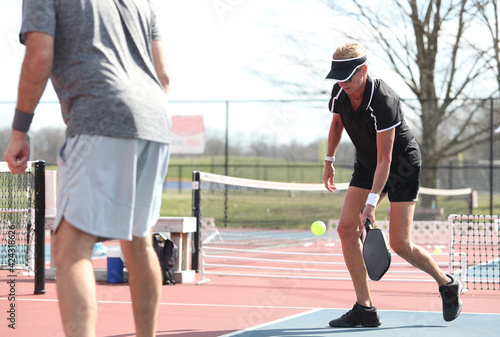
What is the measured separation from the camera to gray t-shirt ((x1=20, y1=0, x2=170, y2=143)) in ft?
9.16

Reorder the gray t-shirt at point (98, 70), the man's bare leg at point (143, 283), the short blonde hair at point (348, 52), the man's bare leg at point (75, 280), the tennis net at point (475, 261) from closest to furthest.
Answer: the man's bare leg at point (75, 280)
the gray t-shirt at point (98, 70)
the man's bare leg at point (143, 283)
the short blonde hair at point (348, 52)
the tennis net at point (475, 261)

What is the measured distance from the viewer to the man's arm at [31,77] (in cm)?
274

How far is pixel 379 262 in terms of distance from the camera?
4727mm

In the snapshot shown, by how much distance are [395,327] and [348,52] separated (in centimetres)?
201

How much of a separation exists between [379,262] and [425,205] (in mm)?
16009

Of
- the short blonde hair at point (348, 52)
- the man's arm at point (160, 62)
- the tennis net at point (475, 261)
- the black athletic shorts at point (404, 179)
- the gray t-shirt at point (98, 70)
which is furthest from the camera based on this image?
the tennis net at point (475, 261)

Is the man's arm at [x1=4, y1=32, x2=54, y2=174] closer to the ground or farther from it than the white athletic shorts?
farther from it

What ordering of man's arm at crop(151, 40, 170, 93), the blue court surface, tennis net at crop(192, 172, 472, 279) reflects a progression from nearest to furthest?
man's arm at crop(151, 40, 170, 93), the blue court surface, tennis net at crop(192, 172, 472, 279)

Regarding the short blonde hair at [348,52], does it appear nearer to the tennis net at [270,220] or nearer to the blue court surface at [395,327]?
the blue court surface at [395,327]

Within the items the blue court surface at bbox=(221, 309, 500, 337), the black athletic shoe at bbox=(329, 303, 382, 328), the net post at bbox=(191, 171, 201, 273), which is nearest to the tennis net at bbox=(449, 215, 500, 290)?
the blue court surface at bbox=(221, 309, 500, 337)

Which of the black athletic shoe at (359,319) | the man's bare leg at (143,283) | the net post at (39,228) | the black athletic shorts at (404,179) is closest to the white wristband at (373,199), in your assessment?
the black athletic shorts at (404,179)

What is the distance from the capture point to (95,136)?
109 inches

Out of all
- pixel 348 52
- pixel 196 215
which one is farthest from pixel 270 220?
pixel 348 52

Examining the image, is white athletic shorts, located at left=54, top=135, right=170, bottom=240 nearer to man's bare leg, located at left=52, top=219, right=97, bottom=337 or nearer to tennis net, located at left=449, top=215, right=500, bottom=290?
man's bare leg, located at left=52, top=219, right=97, bottom=337
